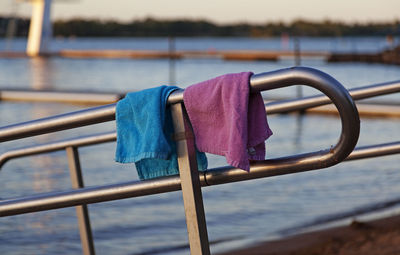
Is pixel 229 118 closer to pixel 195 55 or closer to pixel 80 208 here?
pixel 80 208

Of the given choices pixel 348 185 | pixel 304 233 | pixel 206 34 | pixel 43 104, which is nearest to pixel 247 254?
pixel 304 233

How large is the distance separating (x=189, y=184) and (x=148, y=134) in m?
0.16

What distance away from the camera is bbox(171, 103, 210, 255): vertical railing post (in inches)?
68.7

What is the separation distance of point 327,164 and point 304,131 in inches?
393

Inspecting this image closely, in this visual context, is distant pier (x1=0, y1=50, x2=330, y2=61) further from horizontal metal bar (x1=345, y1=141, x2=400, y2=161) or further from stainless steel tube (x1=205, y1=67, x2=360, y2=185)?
stainless steel tube (x1=205, y1=67, x2=360, y2=185)

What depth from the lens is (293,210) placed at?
248 inches

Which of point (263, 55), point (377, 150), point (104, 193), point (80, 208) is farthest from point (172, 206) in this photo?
point (263, 55)

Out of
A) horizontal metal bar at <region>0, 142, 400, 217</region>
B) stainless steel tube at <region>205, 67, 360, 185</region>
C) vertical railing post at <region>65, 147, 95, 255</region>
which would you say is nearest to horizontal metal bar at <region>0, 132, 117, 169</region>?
vertical railing post at <region>65, 147, 95, 255</region>

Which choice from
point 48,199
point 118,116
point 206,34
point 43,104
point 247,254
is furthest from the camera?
point 206,34

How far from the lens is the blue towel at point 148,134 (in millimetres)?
1720

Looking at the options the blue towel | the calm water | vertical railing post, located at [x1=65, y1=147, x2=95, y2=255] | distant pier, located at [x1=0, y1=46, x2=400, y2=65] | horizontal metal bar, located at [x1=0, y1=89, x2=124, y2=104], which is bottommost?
the calm water

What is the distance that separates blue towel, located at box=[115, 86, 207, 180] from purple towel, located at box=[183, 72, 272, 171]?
0.07 m

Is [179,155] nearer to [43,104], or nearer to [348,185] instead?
[348,185]

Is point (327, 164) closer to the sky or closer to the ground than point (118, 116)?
closer to the ground
